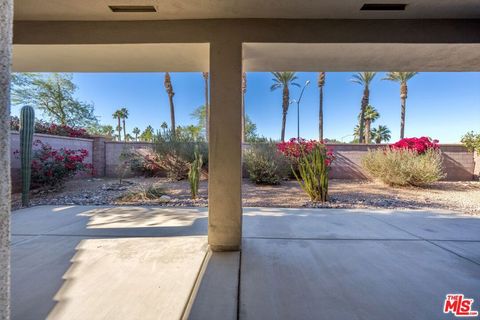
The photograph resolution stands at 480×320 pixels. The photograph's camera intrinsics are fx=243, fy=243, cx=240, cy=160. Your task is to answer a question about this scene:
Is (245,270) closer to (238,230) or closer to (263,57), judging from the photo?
(238,230)

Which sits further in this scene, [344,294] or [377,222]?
[377,222]

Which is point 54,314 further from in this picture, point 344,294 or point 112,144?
point 112,144

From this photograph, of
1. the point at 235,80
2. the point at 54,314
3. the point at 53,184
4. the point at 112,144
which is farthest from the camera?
the point at 112,144

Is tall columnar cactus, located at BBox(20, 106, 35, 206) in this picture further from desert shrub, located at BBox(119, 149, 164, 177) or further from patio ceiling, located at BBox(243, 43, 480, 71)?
patio ceiling, located at BBox(243, 43, 480, 71)

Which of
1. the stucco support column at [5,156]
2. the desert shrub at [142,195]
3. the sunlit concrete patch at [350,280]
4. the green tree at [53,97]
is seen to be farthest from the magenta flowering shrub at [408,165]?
the green tree at [53,97]

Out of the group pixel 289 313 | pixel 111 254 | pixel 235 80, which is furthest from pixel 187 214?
pixel 289 313

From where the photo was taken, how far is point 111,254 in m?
2.96

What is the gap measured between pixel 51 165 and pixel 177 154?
3824mm

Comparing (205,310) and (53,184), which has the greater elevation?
(53,184)

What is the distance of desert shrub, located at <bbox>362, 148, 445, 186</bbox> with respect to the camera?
26.7 feet

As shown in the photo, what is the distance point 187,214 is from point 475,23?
5229 mm

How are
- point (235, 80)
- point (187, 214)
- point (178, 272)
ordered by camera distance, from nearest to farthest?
point (178, 272), point (235, 80), point (187, 214)

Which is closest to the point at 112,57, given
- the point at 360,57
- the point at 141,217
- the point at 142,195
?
the point at 141,217

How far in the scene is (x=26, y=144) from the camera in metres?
5.77
